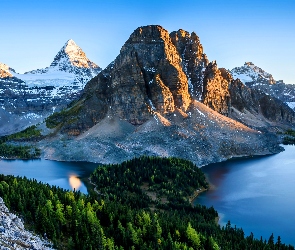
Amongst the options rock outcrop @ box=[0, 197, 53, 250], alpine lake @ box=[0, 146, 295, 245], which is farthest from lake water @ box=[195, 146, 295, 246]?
rock outcrop @ box=[0, 197, 53, 250]

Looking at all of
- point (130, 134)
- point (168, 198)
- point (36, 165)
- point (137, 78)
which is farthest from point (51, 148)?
point (168, 198)

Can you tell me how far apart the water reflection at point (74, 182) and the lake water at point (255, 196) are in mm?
34878

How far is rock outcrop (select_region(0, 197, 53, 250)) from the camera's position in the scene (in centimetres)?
3514

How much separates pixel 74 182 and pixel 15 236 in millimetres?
73679

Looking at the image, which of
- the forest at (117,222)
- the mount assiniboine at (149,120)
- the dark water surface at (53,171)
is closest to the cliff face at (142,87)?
the mount assiniboine at (149,120)

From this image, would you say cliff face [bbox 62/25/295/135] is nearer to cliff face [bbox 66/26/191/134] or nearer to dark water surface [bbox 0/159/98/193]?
cliff face [bbox 66/26/191/134]

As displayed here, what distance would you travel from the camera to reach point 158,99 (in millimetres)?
173750

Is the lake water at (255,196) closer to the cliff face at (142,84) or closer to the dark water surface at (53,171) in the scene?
the dark water surface at (53,171)

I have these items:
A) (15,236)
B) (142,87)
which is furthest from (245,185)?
(142,87)

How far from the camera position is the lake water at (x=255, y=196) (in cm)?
7375

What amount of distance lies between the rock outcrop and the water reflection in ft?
200

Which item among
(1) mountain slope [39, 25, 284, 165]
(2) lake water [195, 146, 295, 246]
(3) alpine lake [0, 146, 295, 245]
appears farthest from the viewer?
(1) mountain slope [39, 25, 284, 165]

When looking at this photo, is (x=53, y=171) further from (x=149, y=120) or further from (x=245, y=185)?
(x=245, y=185)

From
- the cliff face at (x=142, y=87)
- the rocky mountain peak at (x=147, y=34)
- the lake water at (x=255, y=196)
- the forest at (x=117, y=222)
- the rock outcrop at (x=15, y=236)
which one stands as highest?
the rocky mountain peak at (x=147, y=34)
